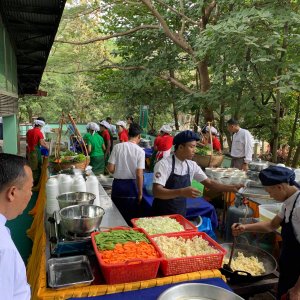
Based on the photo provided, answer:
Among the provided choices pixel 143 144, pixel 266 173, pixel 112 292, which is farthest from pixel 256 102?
pixel 112 292

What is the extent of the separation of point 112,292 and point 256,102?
686 centimetres

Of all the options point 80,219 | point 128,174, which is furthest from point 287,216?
point 128,174

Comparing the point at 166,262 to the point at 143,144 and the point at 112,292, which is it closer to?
the point at 112,292

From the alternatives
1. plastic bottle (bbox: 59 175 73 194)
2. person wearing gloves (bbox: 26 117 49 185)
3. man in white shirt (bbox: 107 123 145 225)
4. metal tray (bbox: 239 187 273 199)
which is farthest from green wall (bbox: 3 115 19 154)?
metal tray (bbox: 239 187 273 199)

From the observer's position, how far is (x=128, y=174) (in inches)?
185

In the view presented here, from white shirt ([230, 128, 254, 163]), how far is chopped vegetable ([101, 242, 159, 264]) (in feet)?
17.1

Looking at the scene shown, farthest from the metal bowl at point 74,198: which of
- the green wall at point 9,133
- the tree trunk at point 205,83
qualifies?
the tree trunk at point 205,83

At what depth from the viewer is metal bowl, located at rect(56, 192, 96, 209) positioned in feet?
9.40

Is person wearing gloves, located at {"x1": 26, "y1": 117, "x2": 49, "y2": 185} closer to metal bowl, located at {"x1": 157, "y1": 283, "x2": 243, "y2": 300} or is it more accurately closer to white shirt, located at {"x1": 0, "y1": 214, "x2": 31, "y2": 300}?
metal bowl, located at {"x1": 157, "y1": 283, "x2": 243, "y2": 300}

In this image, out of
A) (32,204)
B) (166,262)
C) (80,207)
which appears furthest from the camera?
(32,204)

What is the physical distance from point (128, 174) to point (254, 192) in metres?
1.93

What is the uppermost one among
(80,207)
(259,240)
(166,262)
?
(80,207)

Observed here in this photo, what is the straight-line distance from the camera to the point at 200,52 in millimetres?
6891

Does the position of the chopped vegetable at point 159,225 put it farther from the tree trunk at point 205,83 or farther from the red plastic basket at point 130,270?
the tree trunk at point 205,83
